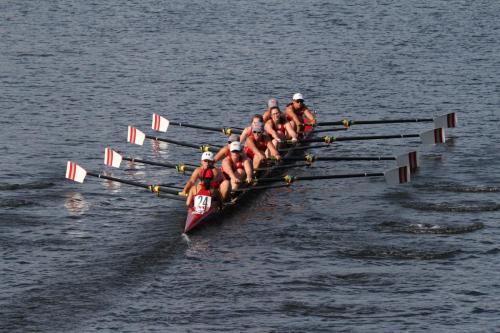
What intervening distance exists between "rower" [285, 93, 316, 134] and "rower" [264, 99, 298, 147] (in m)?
1.99

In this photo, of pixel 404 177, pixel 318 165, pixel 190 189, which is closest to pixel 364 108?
pixel 318 165

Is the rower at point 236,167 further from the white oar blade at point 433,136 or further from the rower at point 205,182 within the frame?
the white oar blade at point 433,136

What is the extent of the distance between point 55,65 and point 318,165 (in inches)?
1319

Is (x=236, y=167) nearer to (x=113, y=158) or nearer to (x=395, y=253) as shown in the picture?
(x=113, y=158)

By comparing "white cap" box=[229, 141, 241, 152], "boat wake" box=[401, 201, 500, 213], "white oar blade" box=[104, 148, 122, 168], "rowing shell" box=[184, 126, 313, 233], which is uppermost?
"white cap" box=[229, 141, 241, 152]

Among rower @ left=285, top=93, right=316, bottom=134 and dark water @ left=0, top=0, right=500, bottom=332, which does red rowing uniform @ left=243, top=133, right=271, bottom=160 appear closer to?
dark water @ left=0, top=0, right=500, bottom=332

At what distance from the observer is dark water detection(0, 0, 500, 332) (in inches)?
1313

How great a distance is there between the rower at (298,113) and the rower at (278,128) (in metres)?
1.99

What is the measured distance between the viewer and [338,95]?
70125 mm

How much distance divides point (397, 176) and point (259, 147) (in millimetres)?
5844

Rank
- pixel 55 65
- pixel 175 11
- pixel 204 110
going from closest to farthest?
1. pixel 204 110
2. pixel 55 65
3. pixel 175 11

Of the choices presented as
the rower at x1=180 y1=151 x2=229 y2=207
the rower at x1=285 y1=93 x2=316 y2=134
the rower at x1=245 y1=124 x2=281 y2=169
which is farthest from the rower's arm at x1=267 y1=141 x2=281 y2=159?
the rower at x1=285 y1=93 x2=316 y2=134

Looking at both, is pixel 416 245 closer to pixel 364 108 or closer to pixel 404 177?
pixel 404 177

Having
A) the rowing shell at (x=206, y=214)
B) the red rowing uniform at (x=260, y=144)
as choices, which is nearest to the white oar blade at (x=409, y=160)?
the red rowing uniform at (x=260, y=144)
